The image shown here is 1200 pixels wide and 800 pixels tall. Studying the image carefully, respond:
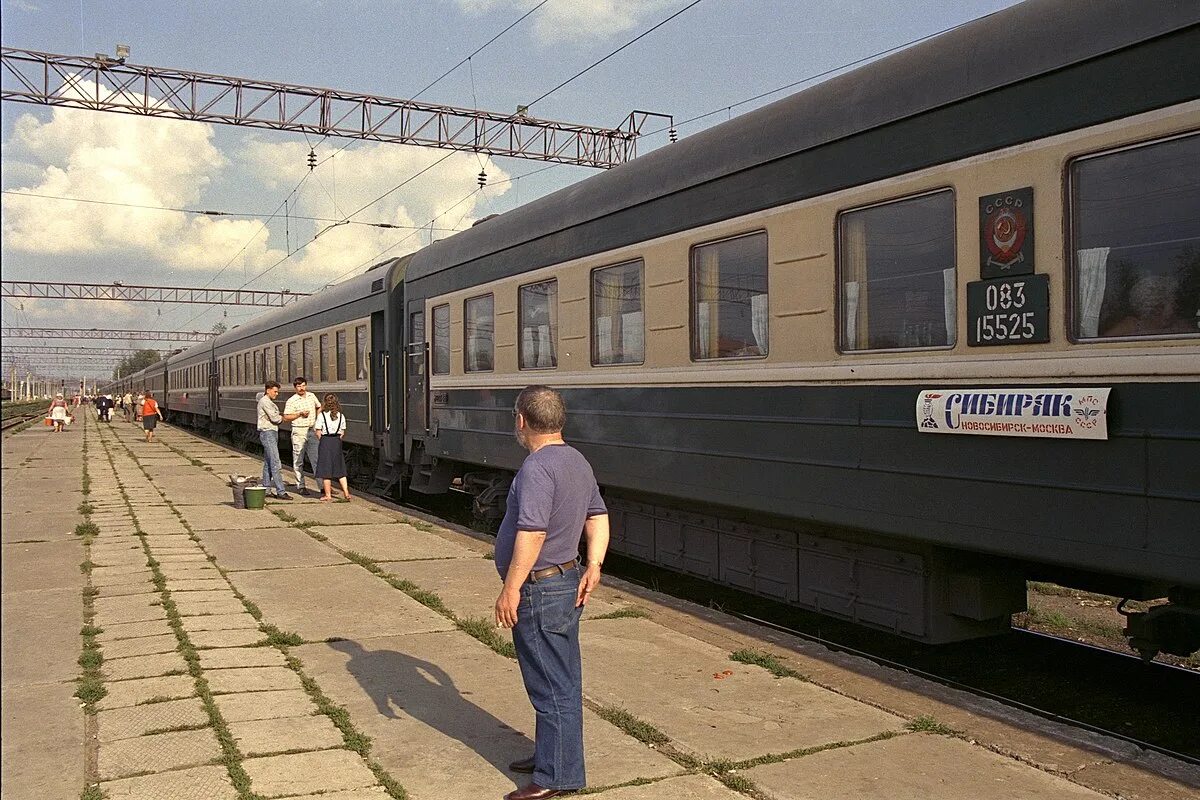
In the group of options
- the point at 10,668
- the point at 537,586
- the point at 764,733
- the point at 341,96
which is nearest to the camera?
the point at 537,586

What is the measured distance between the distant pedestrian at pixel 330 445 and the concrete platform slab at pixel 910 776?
10991 millimetres

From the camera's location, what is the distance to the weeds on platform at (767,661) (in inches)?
219

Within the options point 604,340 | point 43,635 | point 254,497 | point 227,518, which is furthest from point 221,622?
point 254,497

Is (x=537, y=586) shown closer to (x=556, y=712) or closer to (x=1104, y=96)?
(x=556, y=712)

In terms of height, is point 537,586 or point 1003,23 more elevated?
point 1003,23

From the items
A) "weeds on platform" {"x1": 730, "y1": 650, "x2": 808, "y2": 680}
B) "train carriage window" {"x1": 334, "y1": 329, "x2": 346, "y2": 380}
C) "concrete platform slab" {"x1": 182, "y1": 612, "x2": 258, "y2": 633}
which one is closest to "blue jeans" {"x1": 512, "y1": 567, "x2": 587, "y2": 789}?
"weeds on platform" {"x1": 730, "y1": 650, "x2": 808, "y2": 680}

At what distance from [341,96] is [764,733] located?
18695 millimetres

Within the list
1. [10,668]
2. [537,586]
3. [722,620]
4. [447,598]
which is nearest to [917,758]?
[537,586]

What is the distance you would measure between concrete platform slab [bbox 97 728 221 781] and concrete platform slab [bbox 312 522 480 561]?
16.1ft

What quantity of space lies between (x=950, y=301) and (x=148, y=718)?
171 inches

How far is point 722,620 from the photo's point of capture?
7051mm

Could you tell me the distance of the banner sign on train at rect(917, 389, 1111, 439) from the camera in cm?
445

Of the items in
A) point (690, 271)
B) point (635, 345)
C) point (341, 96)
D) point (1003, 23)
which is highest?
point (341, 96)

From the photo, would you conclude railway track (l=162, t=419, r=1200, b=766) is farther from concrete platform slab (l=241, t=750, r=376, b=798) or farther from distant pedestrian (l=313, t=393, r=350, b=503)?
distant pedestrian (l=313, t=393, r=350, b=503)
